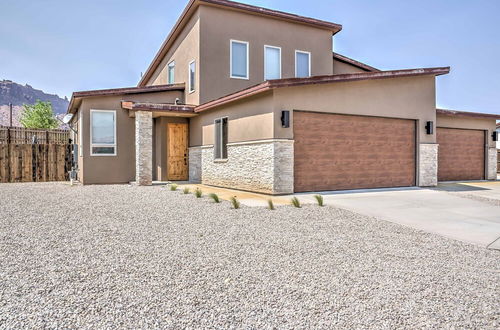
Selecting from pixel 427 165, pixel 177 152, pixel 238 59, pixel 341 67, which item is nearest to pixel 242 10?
pixel 238 59

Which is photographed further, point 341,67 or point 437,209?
point 341,67

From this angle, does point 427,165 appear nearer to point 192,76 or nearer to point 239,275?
point 192,76

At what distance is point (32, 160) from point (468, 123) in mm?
20746

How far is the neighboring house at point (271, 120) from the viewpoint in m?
10.6

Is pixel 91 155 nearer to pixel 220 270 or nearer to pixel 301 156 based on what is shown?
pixel 301 156

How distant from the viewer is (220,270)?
3760mm

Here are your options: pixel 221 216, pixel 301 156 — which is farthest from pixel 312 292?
pixel 301 156

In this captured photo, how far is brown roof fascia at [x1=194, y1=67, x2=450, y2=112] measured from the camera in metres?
9.78

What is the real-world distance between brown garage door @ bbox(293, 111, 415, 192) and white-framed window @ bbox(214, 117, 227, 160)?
3291 millimetres

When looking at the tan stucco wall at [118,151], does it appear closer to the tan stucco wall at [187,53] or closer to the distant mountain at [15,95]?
the tan stucco wall at [187,53]

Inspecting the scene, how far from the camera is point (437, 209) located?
8.07 metres

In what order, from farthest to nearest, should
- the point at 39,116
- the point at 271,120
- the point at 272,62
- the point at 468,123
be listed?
the point at 39,116, the point at 468,123, the point at 272,62, the point at 271,120

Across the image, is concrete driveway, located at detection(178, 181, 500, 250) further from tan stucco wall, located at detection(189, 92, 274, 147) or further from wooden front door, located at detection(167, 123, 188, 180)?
wooden front door, located at detection(167, 123, 188, 180)

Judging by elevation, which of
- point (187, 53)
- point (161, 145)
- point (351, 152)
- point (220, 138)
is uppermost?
point (187, 53)
